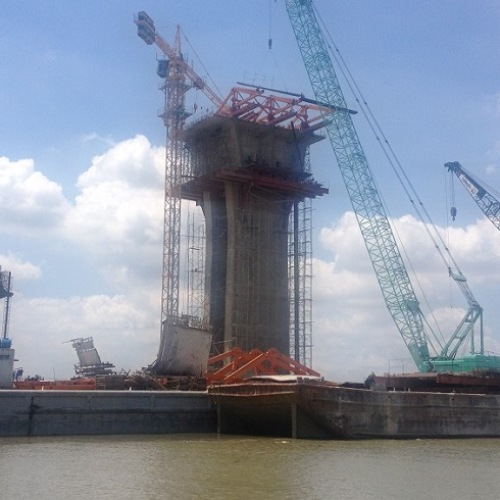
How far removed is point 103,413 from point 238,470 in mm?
14373

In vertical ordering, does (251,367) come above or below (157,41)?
below

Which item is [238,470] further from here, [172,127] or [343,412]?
[172,127]

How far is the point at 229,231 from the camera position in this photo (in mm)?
69625

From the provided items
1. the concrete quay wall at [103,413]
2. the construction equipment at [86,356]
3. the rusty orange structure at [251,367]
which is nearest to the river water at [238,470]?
the concrete quay wall at [103,413]

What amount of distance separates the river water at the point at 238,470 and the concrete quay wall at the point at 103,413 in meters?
1.58

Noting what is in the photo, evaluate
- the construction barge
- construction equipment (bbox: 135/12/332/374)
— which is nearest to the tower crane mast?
construction equipment (bbox: 135/12/332/374)

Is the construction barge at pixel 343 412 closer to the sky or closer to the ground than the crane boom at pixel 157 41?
closer to the ground

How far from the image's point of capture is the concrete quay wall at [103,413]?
37531mm

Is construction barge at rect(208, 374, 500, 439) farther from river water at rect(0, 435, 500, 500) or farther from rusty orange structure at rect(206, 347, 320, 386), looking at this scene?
rusty orange structure at rect(206, 347, 320, 386)

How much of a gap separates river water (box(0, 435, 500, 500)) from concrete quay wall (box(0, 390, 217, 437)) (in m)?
1.58

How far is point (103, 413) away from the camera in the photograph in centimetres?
3928

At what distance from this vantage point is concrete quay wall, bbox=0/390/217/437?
123ft

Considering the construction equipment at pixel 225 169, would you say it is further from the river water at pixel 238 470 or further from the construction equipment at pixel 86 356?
the river water at pixel 238 470

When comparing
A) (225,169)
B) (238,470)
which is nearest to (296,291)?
(225,169)
